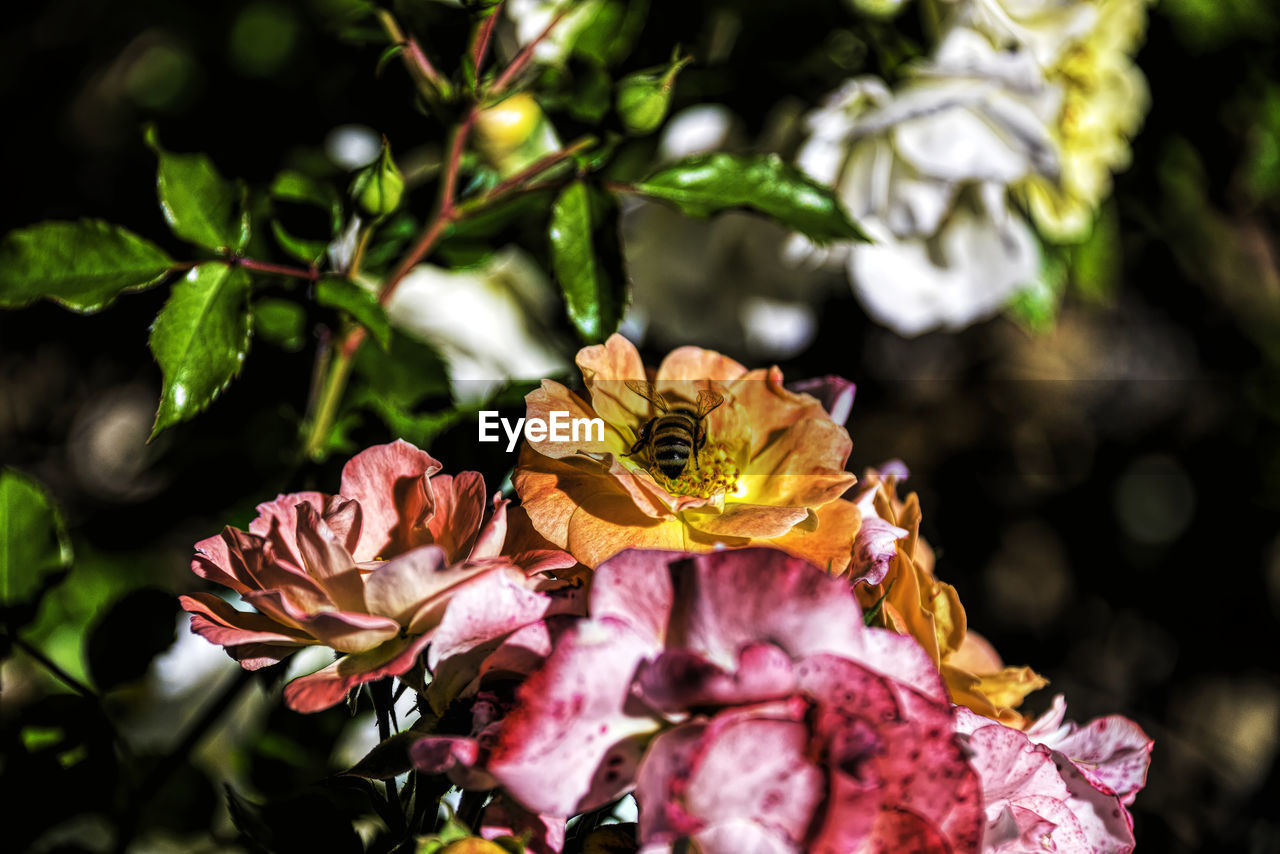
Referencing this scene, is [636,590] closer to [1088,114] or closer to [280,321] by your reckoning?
[280,321]

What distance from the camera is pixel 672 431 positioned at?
0.38 metres

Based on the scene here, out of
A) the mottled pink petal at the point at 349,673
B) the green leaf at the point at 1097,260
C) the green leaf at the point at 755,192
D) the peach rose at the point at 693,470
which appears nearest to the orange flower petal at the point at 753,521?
the peach rose at the point at 693,470

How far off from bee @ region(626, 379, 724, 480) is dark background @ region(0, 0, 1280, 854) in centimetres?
40

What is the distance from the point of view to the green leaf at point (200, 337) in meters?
0.42

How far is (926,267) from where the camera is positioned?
2.44 feet

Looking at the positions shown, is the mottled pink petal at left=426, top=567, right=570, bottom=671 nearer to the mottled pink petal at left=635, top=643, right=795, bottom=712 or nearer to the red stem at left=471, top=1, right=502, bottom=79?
the mottled pink petal at left=635, top=643, right=795, bottom=712

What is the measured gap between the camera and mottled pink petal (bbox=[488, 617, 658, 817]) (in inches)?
10.7

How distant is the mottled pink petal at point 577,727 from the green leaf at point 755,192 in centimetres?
29

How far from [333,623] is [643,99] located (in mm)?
306

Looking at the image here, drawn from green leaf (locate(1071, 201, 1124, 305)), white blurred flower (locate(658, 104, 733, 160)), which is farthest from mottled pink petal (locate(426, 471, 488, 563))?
green leaf (locate(1071, 201, 1124, 305))

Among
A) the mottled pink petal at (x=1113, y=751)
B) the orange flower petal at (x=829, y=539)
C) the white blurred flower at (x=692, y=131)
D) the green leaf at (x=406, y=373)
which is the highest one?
the orange flower petal at (x=829, y=539)

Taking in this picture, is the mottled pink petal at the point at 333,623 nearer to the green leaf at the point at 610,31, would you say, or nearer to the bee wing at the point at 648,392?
the bee wing at the point at 648,392

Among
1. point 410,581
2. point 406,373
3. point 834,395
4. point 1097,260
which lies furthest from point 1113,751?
point 1097,260

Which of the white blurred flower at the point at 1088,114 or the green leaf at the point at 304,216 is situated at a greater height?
the green leaf at the point at 304,216
